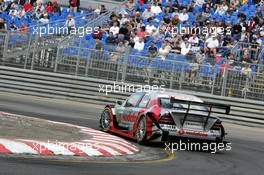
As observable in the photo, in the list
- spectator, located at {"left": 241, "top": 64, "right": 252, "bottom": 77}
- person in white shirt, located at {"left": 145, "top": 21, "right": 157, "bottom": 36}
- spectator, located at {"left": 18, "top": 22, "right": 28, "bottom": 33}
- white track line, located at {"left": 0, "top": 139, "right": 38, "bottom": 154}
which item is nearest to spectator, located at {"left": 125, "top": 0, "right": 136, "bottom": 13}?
person in white shirt, located at {"left": 145, "top": 21, "right": 157, "bottom": 36}

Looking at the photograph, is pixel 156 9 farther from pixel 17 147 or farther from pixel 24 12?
pixel 17 147

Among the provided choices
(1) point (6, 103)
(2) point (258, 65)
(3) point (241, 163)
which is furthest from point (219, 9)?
(3) point (241, 163)

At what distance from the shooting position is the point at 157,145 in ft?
53.6

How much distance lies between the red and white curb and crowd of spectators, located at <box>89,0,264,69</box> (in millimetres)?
10626

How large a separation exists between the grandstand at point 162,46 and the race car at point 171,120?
7941 mm

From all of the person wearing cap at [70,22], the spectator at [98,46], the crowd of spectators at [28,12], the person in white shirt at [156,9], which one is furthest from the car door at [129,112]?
the crowd of spectators at [28,12]

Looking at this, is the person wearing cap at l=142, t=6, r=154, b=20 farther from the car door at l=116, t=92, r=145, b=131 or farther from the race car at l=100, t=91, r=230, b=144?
the race car at l=100, t=91, r=230, b=144

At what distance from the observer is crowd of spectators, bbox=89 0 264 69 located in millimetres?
27078

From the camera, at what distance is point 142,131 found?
52.9 ft

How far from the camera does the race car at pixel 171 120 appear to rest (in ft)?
51.2

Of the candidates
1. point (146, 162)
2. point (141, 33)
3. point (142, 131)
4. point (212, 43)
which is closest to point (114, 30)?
point (141, 33)

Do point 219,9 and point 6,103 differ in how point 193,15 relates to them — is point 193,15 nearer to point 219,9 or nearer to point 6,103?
point 219,9

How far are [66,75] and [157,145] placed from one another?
36.5 ft

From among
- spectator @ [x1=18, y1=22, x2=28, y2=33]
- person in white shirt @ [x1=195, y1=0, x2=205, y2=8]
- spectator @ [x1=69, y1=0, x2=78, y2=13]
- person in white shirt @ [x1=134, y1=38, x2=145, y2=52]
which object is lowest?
person in white shirt @ [x1=134, y1=38, x2=145, y2=52]
